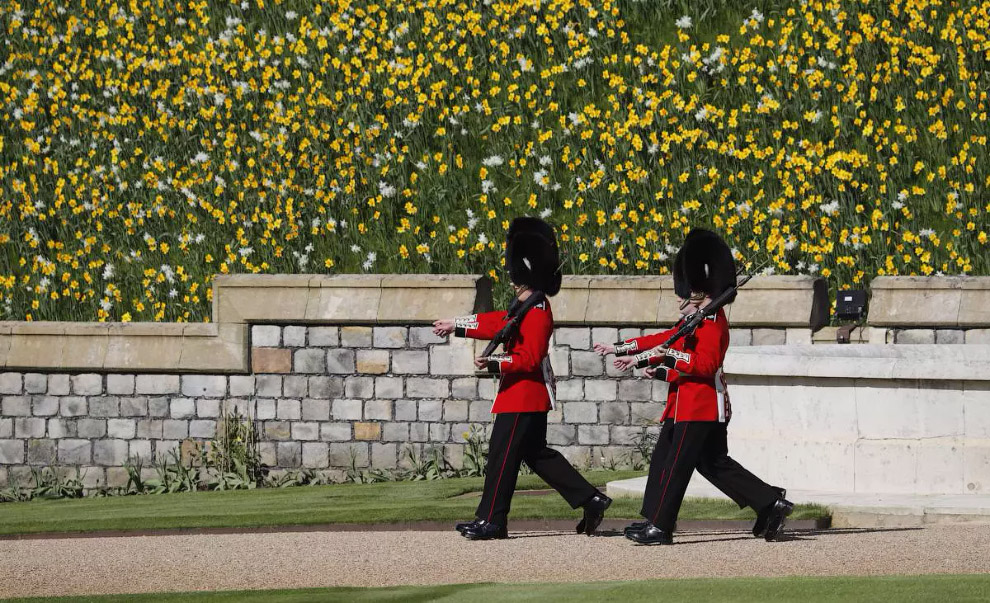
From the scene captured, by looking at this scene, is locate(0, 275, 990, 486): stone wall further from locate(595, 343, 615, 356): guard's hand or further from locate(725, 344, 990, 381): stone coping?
locate(595, 343, 615, 356): guard's hand

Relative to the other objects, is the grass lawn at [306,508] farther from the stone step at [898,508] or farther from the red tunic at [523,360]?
the red tunic at [523,360]

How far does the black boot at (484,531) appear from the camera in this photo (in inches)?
311

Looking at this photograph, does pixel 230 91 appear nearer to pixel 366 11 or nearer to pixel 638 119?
pixel 366 11

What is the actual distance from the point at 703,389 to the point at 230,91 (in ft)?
38.6

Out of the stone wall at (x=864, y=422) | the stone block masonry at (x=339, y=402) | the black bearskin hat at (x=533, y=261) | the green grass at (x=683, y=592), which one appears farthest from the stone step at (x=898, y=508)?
the stone block masonry at (x=339, y=402)

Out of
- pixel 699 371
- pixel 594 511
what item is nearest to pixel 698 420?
pixel 699 371

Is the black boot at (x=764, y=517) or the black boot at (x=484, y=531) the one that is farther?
the black boot at (x=484, y=531)

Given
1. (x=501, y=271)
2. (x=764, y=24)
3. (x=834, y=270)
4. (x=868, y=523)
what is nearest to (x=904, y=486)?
(x=868, y=523)

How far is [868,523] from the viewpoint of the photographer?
27.5 feet

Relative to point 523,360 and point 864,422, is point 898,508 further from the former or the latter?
point 523,360

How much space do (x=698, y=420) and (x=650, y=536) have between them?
2.05ft

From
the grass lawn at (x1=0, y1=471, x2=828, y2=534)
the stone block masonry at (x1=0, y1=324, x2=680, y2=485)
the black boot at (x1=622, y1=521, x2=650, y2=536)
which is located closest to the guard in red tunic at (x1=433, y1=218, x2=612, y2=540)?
the black boot at (x1=622, y1=521, x2=650, y2=536)

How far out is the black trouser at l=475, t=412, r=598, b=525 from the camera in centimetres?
791

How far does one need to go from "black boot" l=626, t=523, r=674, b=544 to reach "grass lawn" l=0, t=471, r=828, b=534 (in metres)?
1.07
